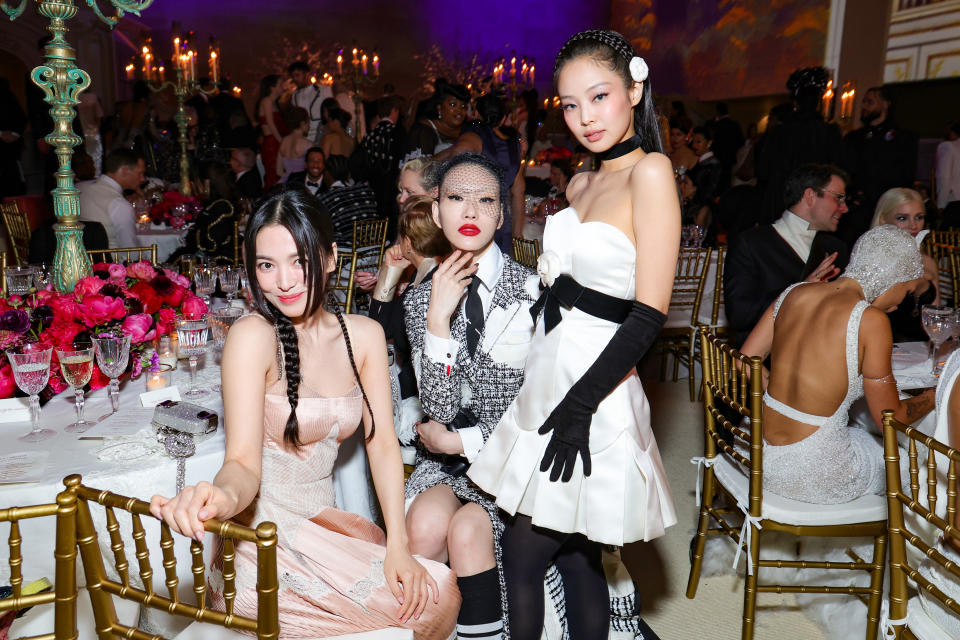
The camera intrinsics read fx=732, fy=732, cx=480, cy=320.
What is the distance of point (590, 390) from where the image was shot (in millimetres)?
1643

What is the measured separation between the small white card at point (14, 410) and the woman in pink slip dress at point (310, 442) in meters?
0.84

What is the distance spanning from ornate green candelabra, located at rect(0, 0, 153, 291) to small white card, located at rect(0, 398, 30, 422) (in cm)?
53

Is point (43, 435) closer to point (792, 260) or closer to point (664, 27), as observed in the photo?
point (792, 260)

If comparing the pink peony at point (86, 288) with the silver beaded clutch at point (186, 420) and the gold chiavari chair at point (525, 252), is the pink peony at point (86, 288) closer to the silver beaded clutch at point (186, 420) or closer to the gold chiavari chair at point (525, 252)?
the silver beaded clutch at point (186, 420)

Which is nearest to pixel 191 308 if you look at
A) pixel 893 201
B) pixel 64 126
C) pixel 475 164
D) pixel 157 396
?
pixel 157 396

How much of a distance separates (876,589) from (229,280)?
103 inches

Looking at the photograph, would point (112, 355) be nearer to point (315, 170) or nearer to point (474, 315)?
point (474, 315)

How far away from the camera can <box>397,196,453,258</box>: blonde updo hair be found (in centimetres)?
262

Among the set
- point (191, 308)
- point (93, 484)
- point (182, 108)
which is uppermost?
point (182, 108)

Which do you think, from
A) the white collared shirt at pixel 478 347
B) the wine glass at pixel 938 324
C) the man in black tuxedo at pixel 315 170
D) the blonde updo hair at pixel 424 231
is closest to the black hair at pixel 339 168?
the man in black tuxedo at pixel 315 170

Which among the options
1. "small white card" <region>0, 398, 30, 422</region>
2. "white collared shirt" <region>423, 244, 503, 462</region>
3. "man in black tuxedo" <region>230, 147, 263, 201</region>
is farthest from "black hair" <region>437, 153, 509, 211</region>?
"man in black tuxedo" <region>230, 147, 263, 201</region>

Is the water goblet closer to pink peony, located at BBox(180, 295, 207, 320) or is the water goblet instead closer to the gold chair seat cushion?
pink peony, located at BBox(180, 295, 207, 320)

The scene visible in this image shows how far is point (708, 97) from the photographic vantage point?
14555 mm

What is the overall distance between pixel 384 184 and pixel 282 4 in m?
10.4
